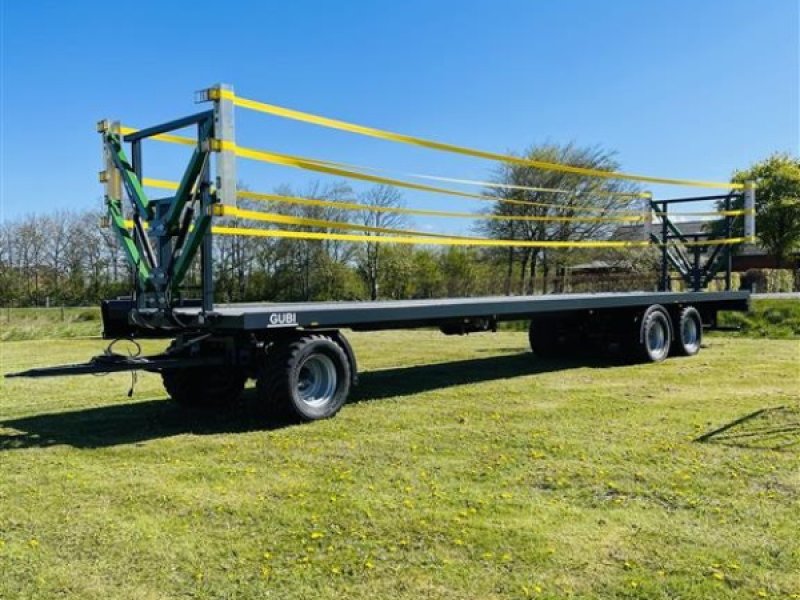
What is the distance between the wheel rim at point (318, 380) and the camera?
752 centimetres

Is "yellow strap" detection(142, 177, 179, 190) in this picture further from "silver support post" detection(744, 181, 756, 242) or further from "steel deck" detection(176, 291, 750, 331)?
"silver support post" detection(744, 181, 756, 242)

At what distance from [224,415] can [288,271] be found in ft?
70.1

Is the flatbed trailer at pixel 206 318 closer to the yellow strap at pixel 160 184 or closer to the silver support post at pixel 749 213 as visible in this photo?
the yellow strap at pixel 160 184

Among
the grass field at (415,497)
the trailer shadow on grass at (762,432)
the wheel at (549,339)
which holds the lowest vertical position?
the grass field at (415,497)

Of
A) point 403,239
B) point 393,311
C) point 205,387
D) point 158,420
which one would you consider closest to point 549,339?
point 403,239

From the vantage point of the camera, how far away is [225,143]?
21.8ft

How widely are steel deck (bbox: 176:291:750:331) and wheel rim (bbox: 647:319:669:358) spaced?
0.37 meters

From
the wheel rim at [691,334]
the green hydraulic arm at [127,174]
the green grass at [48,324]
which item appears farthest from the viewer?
the green grass at [48,324]

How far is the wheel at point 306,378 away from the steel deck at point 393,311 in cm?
24

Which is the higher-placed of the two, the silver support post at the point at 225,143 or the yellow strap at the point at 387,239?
the silver support post at the point at 225,143

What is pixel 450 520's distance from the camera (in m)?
4.32

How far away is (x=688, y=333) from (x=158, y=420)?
9.13m

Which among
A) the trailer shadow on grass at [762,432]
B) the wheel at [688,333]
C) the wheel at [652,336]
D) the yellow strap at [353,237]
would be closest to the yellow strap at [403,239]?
the yellow strap at [353,237]

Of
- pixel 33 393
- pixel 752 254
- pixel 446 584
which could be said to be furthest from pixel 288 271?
pixel 752 254
